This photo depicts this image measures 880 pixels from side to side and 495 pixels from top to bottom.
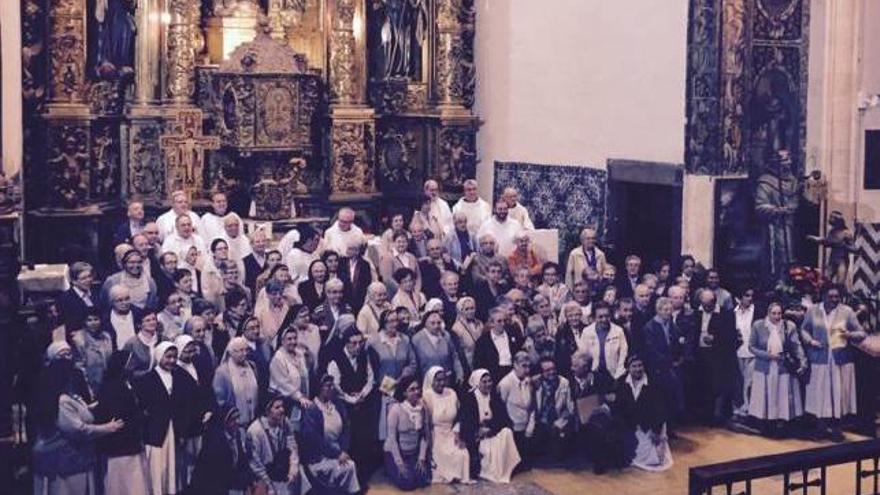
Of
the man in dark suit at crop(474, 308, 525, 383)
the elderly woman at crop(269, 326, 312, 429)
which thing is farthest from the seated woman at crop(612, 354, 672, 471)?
the elderly woman at crop(269, 326, 312, 429)

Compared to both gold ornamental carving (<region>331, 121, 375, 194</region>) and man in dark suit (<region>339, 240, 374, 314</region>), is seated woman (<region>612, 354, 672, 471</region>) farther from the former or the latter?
gold ornamental carving (<region>331, 121, 375, 194</region>)

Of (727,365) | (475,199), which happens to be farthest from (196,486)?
(475,199)

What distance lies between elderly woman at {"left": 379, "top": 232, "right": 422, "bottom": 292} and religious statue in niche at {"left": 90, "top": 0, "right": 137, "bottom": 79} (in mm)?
5694

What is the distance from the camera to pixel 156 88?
819 inches

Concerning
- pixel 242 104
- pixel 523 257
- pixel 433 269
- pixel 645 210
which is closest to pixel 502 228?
pixel 523 257

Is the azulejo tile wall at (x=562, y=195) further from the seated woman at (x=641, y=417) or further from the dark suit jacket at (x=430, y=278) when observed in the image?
the seated woman at (x=641, y=417)

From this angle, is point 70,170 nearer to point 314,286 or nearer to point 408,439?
point 314,286

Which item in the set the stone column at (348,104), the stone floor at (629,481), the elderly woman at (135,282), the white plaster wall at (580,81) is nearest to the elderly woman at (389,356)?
the stone floor at (629,481)

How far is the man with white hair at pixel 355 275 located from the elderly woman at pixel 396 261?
31 cm

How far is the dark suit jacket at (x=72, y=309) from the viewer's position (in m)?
13.7

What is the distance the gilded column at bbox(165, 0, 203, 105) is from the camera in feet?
68.2

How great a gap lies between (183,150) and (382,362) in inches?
307

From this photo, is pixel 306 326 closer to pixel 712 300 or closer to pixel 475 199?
pixel 712 300

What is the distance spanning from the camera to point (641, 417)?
14250mm
